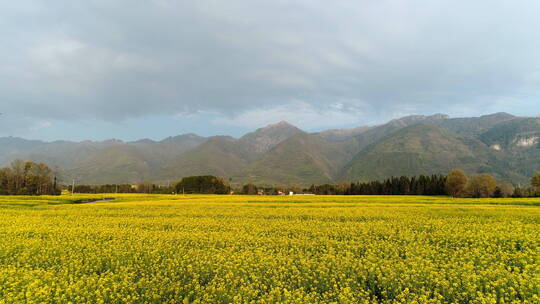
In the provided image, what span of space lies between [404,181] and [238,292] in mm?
144255

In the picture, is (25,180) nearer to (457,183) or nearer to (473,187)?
(457,183)

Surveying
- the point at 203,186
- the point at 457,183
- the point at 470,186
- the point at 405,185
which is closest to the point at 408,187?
the point at 405,185

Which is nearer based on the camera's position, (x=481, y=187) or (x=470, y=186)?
(x=481, y=187)

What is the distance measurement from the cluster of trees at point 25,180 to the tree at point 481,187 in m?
172

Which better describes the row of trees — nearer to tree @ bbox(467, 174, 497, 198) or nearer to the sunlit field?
tree @ bbox(467, 174, 497, 198)

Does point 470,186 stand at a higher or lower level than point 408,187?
higher

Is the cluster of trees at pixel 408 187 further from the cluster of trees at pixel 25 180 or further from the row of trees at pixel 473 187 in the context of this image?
the cluster of trees at pixel 25 180

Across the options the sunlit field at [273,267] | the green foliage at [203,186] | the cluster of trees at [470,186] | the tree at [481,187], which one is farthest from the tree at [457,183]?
the green foliage at [203,186]

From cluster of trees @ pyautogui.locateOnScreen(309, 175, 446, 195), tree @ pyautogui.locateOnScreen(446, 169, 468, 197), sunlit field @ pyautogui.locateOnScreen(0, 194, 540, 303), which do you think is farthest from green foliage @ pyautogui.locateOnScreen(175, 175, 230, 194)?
sunlit field @ pyautogui.locateOnScreen(0, 194, 540, 303)

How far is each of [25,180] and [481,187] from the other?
595ft

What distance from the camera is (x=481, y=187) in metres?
107

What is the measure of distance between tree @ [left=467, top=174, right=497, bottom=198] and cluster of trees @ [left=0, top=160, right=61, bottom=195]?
17154cm

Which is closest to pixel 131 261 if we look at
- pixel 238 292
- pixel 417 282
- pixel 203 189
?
pixel 238 292

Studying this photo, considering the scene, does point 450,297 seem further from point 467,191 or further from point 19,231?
point 467,191
